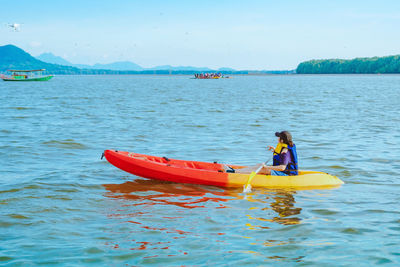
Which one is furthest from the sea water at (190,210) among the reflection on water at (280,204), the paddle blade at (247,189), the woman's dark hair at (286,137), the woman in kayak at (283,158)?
the woman's dark hair at (286,137)

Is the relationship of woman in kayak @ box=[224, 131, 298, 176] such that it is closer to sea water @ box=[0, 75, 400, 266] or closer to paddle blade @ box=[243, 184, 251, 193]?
sea water @ box=[0, 75, 400, 266]

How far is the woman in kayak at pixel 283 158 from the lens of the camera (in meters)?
11.0

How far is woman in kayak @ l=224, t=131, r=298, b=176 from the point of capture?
11.0 metres

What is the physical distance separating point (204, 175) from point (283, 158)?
2.00 metres

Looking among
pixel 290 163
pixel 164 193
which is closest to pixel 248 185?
pixel 290 163

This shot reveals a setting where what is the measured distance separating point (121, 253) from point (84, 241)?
2.80 ft

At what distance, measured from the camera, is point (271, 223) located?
877 centimetres

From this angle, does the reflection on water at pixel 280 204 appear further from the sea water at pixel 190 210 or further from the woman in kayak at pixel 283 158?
the woman in kayak at pixel 283 158

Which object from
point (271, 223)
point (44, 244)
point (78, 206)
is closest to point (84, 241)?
point (44, 244)

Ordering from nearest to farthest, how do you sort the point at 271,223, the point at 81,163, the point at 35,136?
the point at 271,223
the point at 81,163
the point at 35,136

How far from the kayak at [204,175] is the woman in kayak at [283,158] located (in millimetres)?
181

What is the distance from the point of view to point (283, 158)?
1117cm

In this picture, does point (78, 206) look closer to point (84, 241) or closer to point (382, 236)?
point (84, 241)

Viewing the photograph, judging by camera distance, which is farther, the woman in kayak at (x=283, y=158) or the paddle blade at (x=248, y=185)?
the paddle blade at (x=248, y=185)
